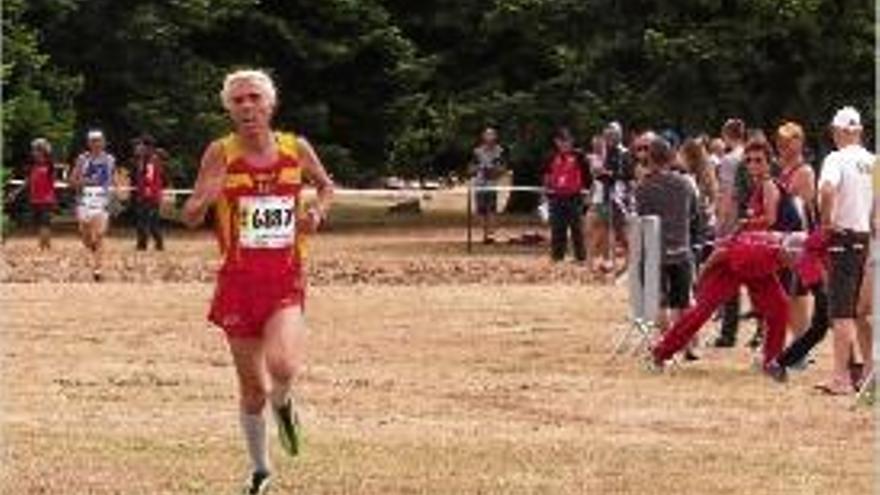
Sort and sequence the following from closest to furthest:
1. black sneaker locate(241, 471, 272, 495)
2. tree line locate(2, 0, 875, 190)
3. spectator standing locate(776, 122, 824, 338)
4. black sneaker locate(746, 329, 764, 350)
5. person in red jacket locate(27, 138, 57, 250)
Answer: black sneaker locate(241, 471, 272, 495)
spectator standing locate(776, 122, 824, 338)
black sneaker locate(746, 329, 764, 350)
person in red jacket locate(27, 138, 57, 250)
tree line locate(2, 0, 875, 190)

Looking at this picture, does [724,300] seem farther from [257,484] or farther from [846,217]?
[257,484]

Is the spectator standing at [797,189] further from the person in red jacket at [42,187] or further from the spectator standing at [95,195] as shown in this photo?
the person in red jacket at [42,187]

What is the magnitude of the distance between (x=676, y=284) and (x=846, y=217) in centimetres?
315

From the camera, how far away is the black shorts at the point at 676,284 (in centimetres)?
1928

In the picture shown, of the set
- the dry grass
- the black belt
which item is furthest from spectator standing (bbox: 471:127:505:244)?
the black belt

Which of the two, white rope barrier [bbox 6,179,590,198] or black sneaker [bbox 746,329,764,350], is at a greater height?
white rope barrier [bbox 6,179,590,198]

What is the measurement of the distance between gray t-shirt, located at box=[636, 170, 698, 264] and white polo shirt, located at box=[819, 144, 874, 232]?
9.32 ft

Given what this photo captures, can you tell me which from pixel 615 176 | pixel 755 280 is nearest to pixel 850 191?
pixel 755 280

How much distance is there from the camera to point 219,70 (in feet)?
170

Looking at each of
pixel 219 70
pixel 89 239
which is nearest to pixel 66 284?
pixel 89 239

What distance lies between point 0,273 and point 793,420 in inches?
721

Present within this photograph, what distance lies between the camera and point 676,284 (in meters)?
19.4

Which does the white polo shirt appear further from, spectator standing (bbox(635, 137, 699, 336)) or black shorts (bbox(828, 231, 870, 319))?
spectator standing (bbox(635, 137, 699, 336))

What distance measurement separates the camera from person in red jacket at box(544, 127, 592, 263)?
34875mm
